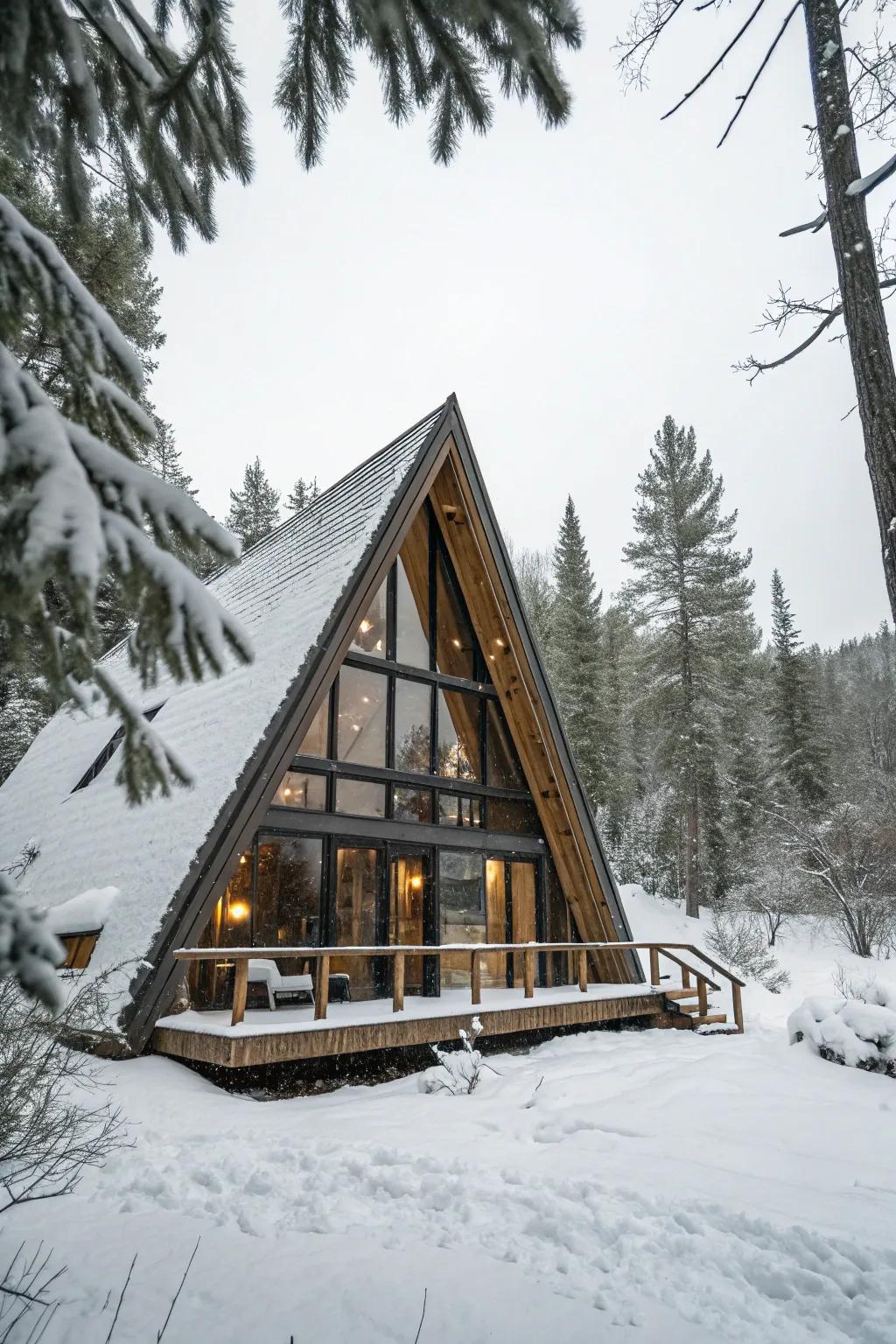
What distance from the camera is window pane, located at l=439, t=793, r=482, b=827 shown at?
10.6 meters

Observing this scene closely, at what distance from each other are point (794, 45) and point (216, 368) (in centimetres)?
13495

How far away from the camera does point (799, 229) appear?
17.0 ft

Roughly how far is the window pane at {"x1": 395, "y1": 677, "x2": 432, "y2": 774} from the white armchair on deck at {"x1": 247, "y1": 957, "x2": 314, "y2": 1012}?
2.89m

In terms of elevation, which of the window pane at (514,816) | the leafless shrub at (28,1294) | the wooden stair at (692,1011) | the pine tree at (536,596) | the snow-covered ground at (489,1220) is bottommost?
the wooden stair at (692,1011)

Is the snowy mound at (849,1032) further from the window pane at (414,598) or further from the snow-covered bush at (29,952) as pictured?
the snow-covered bush at (29,952)

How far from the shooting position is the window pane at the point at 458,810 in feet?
34.9

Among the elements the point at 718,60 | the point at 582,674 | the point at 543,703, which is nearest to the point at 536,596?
the point at 582,674

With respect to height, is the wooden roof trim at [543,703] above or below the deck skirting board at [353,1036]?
above

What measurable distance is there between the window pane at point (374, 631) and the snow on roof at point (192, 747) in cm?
90

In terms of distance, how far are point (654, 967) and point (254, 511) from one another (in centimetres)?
2810

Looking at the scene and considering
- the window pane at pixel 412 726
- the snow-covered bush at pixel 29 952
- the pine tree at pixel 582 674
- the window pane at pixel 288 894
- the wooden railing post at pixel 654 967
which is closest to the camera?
the snow-covered bush at pixel 29 952

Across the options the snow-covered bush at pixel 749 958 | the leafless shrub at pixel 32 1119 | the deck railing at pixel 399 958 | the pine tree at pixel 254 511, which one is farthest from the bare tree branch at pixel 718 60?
the pine tree at pixel 254 511

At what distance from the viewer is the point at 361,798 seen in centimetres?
973

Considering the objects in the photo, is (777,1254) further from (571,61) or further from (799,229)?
(799,229)
